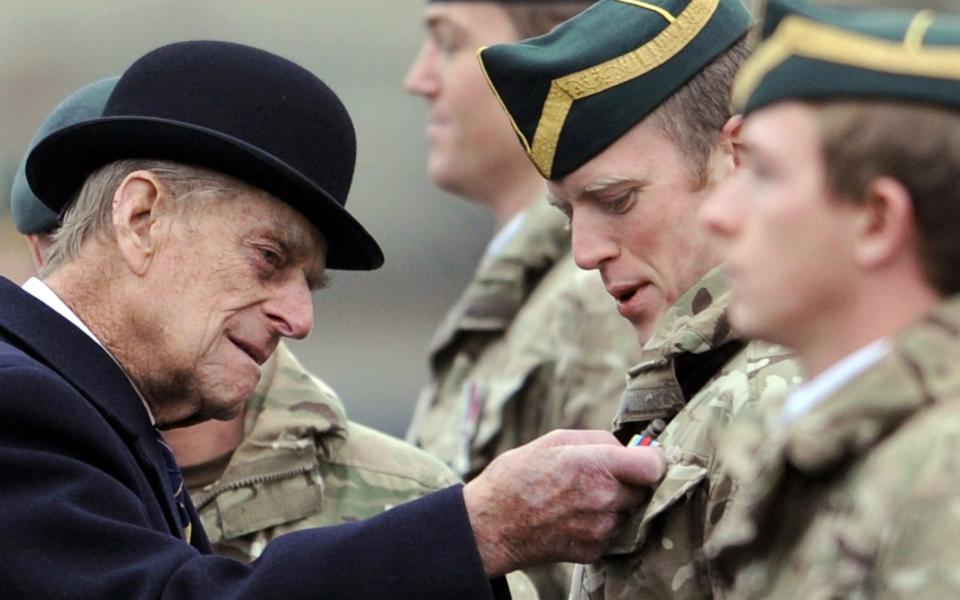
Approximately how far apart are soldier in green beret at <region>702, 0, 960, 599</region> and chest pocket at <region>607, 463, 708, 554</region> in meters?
0.61

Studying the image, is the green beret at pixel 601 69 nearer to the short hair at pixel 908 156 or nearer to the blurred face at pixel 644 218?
the blurred face at pixel 644 218

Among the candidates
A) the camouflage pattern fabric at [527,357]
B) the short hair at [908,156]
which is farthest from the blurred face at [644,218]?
the camouflage pattern fabric at [527,357]

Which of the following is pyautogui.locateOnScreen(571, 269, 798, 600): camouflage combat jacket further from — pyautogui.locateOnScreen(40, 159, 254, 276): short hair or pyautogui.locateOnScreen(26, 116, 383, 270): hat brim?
pyautogui.locateOnScreen(40, 159, 254, 276): short hair

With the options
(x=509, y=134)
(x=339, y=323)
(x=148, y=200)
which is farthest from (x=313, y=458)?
(x=339, y=323)

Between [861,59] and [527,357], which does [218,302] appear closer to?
[861,59]

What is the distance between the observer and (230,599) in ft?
9.75

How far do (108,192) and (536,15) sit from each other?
3.63 metres

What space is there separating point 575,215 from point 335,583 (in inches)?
28.2

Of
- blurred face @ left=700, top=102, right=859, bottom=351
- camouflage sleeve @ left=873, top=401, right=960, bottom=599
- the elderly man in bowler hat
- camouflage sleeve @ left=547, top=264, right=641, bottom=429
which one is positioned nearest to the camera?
camouflage sleeve @ left=873, top=401, right=960, bottom=599

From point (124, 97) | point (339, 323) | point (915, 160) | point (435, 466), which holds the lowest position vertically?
point (339, 323)

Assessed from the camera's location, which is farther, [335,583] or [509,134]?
[509,134]

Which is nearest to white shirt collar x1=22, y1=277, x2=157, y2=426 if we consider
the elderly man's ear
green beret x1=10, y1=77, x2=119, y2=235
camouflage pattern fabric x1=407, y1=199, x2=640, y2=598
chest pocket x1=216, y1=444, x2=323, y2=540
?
the elderly man's ear

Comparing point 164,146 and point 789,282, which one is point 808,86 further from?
point 164,146

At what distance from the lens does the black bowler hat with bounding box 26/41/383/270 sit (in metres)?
3.29
